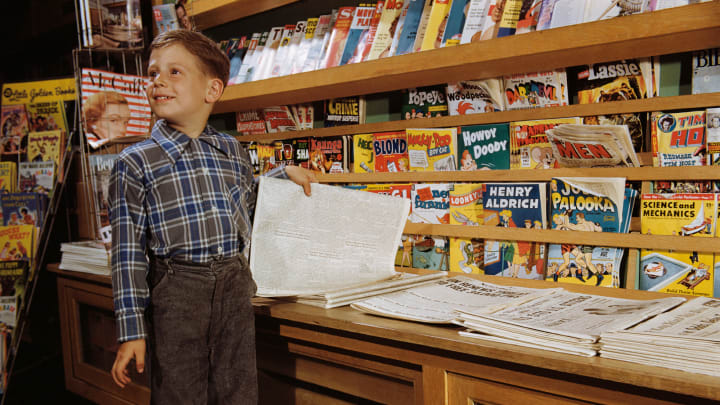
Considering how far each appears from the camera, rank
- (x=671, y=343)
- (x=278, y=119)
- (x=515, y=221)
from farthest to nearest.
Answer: (x=278, y=119)
(x=515, y=221)
(x=671, y=343)

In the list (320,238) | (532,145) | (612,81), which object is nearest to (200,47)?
(320,238)

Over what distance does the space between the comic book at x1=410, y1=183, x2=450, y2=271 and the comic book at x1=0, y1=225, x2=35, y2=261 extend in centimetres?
211

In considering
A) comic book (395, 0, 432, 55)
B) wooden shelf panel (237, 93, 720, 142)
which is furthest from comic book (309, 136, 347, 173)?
comic book (395, 0, 432, 55)

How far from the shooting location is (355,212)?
128 centimetres

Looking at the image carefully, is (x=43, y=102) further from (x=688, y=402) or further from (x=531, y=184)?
(x=688, y=402)

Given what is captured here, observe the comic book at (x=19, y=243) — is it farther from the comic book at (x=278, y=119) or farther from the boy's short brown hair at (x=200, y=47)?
the boy's short brown hair at (x=200, y=47)

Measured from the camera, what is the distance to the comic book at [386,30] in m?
1.48

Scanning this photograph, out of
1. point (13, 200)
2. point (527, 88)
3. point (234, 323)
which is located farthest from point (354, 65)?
point (13, 200)

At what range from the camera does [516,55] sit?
1.18 meters

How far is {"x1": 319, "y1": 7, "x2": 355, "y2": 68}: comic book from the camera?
157 cm

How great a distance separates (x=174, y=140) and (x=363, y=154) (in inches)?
29.1

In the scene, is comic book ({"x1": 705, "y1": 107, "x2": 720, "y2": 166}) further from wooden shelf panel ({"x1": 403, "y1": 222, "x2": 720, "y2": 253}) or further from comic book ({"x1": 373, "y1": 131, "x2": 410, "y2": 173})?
comic book ({"x1": 373, "y1": 131, "x2": 410, "y2": 173})

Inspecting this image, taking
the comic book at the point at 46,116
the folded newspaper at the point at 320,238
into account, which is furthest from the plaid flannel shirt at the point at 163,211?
the comic book at the point at 46,116

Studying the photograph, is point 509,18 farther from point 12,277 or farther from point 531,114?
point 12,277
